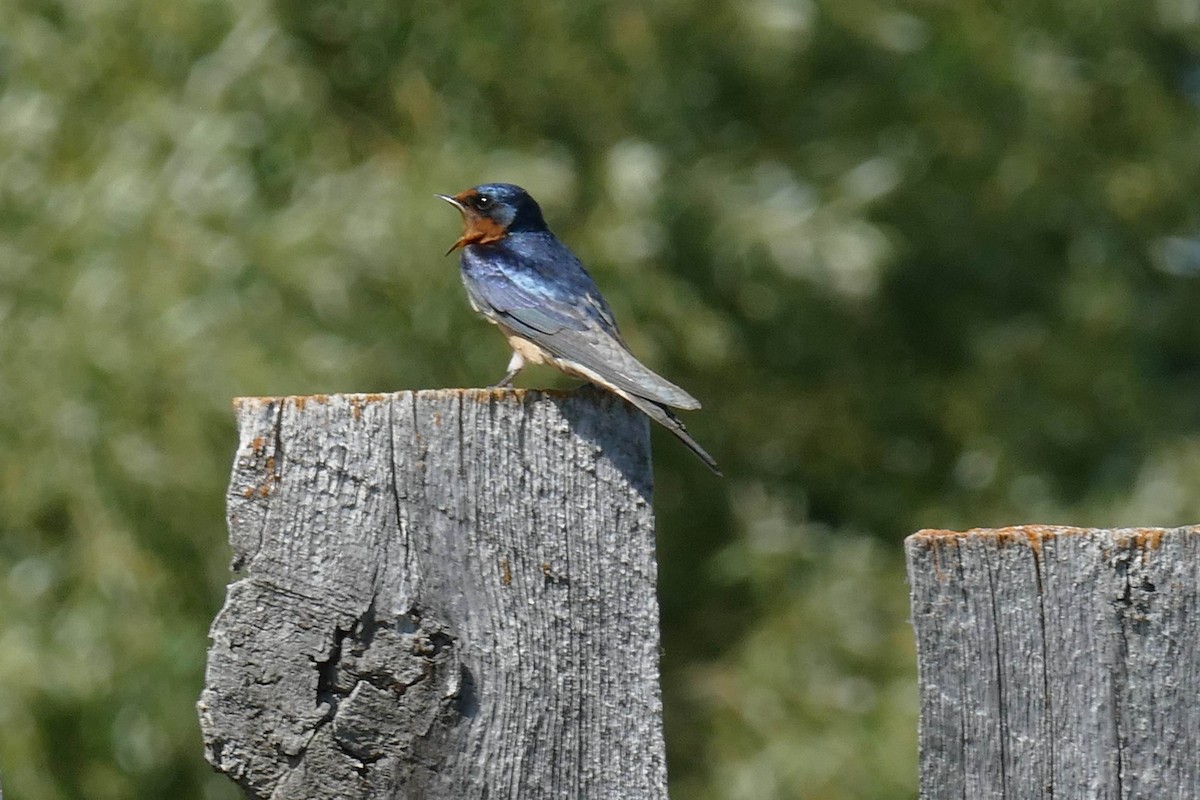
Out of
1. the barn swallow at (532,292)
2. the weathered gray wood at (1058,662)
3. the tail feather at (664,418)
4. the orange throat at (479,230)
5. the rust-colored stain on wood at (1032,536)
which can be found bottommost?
the weathered gray wood at (1058,662)

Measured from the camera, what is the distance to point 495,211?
4.68 metres

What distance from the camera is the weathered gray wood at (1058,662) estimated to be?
190cm

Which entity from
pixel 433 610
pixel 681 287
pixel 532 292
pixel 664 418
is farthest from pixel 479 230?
pixel 433 610

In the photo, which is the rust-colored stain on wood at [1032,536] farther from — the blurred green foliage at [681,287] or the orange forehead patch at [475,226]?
the blurred green foliage at [681,287]

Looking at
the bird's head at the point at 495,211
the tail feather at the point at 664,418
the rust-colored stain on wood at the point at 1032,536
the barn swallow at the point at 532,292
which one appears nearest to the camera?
the rust-colored stain on wood at the point at 1032,536

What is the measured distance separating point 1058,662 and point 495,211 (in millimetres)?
2994

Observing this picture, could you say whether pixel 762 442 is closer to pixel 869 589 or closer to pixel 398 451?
pixel 869 589

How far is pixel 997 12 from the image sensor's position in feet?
27.5

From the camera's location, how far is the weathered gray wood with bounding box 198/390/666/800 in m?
1.93

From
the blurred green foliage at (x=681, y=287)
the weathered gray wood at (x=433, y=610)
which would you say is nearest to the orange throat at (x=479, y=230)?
the blurred green foliage at (x=681, y=287)

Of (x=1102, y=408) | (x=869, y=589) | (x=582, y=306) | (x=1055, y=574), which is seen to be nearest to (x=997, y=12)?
(x=1102, y=408)

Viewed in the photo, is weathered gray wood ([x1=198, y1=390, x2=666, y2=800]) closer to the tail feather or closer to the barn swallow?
the tail feather

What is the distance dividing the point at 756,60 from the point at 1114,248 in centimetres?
231

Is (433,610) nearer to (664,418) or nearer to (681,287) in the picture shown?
(664,418)
